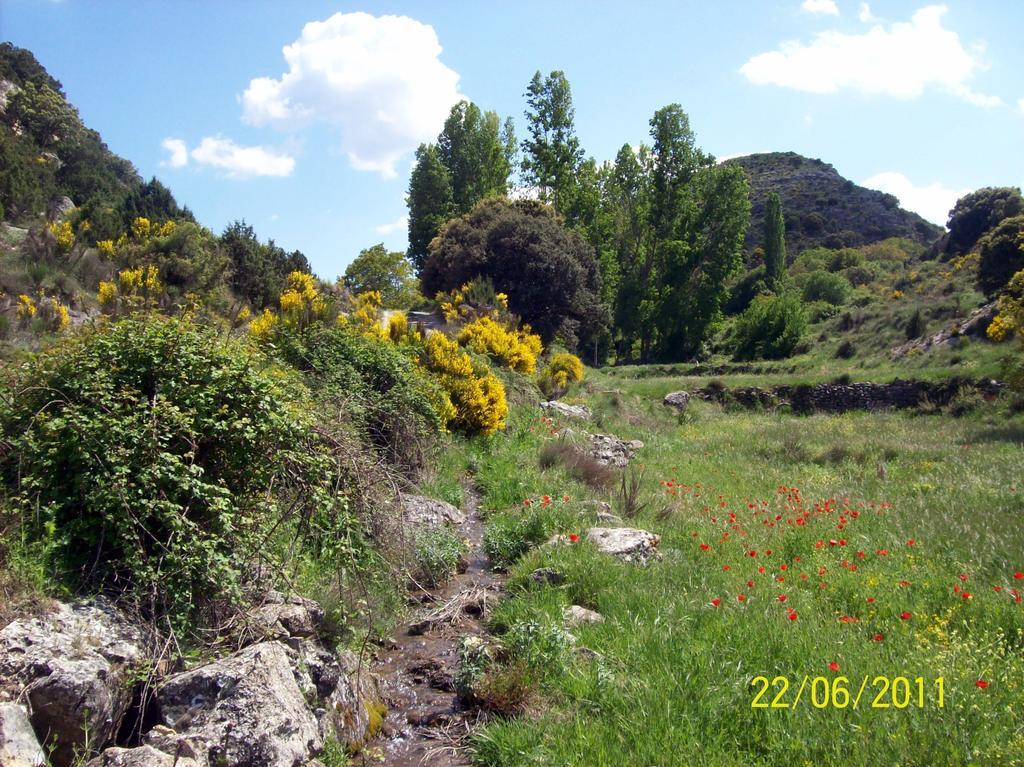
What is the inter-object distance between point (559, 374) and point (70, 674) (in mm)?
16073

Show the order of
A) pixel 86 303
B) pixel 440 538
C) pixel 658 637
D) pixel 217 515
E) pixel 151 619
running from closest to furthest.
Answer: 1. pixel 151 619
2. pixel 217 515
3. pixel 658 637
4. pixel 440 538
5. pixel 86 303

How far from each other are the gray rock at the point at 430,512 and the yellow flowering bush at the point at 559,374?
31.9 ft

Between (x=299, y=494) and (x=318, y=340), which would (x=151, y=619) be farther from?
(x=318, y=340)

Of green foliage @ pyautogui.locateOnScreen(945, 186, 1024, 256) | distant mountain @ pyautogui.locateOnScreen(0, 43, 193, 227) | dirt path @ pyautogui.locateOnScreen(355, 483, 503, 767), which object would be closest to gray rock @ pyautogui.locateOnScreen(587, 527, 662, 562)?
dirt path @ pyautogui.locateOnScreen(355, 483, 503, 767)

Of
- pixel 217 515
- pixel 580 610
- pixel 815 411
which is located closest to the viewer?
pixel 217 515

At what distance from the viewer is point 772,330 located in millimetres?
37281

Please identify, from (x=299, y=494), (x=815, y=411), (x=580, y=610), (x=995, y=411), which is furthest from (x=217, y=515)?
(x=815, y=411)

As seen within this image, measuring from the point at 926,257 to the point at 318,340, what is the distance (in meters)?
55.7

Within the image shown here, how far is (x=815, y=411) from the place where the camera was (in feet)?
78.2

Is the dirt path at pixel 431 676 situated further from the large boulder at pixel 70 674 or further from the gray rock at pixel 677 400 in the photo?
the gray rock at pixel 677 400

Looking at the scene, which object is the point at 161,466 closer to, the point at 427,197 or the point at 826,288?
the point at 427,197

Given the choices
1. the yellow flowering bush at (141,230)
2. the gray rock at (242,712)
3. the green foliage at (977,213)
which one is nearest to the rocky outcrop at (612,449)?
the gray rock at (242,712)

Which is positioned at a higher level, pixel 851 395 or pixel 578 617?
pixel 851 395

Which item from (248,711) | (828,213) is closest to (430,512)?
(248,711)
